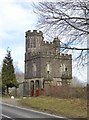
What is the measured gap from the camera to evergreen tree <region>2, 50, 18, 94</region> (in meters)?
63.8

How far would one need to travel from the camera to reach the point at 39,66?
73.8 m

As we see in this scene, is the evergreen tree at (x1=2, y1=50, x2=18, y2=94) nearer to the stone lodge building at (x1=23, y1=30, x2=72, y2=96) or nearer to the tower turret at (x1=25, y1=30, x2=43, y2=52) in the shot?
the stone lodge building at (x1=23, y1=30, x2=72, y2=96)

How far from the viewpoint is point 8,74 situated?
6438 cm

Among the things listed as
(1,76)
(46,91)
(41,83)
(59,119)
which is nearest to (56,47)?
(59,119)

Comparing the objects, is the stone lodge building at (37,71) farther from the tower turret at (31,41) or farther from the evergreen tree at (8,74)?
the evergreen tree at (8,74)

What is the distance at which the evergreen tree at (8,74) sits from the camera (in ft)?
209

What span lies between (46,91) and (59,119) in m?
35.6

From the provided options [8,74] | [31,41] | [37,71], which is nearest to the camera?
[8,74]

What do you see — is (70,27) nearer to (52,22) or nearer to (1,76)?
(52,22)

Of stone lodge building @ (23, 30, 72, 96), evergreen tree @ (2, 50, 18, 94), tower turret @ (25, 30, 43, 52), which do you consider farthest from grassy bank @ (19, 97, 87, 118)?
tower turret @ (25, 30, 43, 52)

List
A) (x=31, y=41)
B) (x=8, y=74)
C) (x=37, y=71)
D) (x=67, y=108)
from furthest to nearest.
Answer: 1. (x=31, y=41)
2. (x=37, y=71)
3. (x=8, y=74)
4. (x=67, y=108)

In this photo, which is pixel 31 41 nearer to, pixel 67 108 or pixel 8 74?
pixel 8 74

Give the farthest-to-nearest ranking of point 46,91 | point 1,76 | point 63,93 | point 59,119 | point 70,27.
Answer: point 1,76, point 46,91, point 63,93, point 59,119, point 70,27

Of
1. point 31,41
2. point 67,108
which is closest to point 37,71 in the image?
point 31,41
